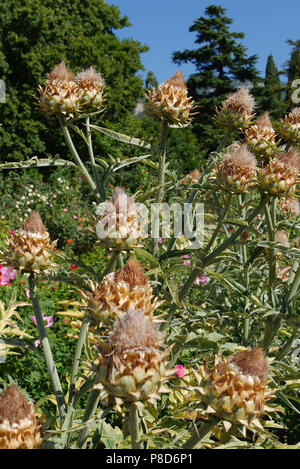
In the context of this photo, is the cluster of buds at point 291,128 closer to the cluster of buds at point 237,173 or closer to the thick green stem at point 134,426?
the cluster of buds at point 237,173

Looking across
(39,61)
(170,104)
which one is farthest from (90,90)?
(39,61)

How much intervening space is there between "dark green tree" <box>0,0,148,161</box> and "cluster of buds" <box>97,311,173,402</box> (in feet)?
30.4

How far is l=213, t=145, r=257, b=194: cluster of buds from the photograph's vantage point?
1.82 metres

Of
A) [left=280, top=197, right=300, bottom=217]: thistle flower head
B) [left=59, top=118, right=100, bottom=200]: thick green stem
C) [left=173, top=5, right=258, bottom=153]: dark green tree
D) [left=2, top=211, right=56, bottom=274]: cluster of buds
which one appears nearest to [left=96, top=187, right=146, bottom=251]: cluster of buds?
[left=2, top=211, right=56, bottom=274]: cluster of buds

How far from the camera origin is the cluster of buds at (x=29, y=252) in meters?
1.61

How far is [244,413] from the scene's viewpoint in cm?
106

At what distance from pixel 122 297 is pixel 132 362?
24 centimetres

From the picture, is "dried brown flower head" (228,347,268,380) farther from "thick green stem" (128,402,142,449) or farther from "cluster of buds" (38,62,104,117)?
"cluster of buds" (38,62,104,117)

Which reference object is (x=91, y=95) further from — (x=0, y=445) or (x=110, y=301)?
(x=0, y=445)

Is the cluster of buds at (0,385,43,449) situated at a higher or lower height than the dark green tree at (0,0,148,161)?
lower

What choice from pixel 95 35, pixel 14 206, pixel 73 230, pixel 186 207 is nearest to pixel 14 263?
pixel 186 207

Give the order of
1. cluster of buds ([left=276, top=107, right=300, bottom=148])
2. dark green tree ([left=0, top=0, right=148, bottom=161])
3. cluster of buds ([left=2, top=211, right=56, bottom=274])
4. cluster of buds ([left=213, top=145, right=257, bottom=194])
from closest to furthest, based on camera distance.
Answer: cluster of buds ([left=2, top=211, right=56, bottom=274]), cluster of buds ([left=213, top=145, right=257, bottom=194]), cluster of buds ([left=276, top=107, right=300, bottom=148]), dark green tree ([left=0, top=0, right=148, bottom=161])

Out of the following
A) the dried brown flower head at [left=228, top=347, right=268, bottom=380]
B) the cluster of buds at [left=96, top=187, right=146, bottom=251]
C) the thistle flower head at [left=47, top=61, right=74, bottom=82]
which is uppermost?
Result: the thistle flower head at [left=47, top=61, right=74, bottom=82]

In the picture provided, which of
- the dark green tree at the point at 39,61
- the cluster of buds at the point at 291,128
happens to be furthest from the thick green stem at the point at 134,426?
the dark green tree at the point at 39,61
